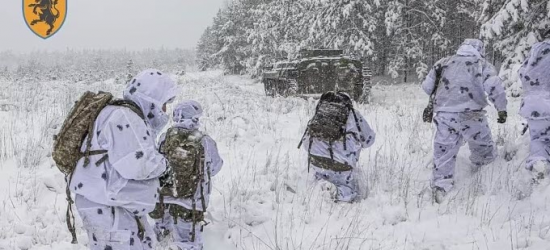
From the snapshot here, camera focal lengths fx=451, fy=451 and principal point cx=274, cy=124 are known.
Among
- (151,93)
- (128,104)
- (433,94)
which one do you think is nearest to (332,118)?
(433,94)

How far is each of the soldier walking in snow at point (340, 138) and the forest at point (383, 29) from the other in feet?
25.5

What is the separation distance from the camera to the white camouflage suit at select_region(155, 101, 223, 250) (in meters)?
4.36

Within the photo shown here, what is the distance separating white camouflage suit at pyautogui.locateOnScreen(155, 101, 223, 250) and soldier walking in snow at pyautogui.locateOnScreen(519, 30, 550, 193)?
11.2 feet

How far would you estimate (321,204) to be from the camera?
5.41 m

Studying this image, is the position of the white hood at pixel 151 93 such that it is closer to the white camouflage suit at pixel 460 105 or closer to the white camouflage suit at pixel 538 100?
the white camouflage suit at pixel 460 105

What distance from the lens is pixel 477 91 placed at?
5449mm

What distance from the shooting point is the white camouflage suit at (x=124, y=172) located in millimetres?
2762

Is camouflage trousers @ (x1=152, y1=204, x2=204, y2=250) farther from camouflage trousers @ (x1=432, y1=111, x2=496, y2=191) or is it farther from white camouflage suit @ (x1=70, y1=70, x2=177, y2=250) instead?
camouflage trousers @ (x1=432, y1=111, x2=496, y2=191)

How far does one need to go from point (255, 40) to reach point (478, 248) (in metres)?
28.0

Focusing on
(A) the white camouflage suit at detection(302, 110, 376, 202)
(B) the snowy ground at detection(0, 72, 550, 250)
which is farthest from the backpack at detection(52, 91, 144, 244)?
(A) the white camouflage suit at detection(302, 110, 376, 202)

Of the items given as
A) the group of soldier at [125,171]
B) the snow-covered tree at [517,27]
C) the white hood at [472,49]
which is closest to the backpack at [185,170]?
the group of soldier at [125,171]

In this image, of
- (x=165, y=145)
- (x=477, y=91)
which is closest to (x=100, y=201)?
(x=165, y=145)

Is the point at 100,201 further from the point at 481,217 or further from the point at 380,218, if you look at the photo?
the point at 481,217

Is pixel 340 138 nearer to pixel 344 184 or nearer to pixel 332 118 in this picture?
pixel 332 118
